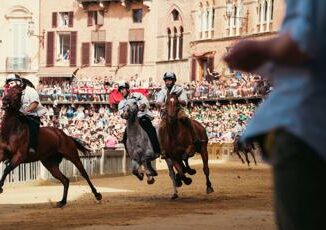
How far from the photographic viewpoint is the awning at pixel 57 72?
2950 inches

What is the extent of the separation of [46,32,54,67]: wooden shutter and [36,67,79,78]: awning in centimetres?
60

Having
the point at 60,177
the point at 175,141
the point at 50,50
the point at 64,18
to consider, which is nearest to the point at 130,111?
the point at 175,141

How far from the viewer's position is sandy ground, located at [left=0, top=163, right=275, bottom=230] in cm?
1268

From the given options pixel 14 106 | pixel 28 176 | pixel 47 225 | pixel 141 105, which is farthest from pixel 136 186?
pixel 47 225

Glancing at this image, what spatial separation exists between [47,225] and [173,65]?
57.3 metres

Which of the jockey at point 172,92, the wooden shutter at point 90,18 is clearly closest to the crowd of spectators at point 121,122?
the wooden shutter at point 90,18

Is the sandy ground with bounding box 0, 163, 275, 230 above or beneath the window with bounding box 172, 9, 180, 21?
beneath

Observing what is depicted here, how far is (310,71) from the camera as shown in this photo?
3121mm

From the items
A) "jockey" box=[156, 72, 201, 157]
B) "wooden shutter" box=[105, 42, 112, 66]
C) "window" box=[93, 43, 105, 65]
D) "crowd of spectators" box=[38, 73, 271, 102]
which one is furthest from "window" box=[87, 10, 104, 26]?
"jockey" box=[156, 72, 201, 157]

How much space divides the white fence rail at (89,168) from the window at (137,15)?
145 feet

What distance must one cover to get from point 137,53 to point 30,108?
5710cm

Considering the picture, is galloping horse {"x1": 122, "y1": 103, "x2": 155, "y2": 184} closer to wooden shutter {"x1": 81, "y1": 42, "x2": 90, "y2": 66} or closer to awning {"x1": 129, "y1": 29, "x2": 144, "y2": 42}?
awning {"x1": 129, "y1": 29, "x2": 144, "y2": 42}

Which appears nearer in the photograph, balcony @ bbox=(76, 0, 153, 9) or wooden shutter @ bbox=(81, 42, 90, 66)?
balcony @ bbox=(76, 0, 153, 9)

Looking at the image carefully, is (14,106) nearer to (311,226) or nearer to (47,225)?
(47,225)
